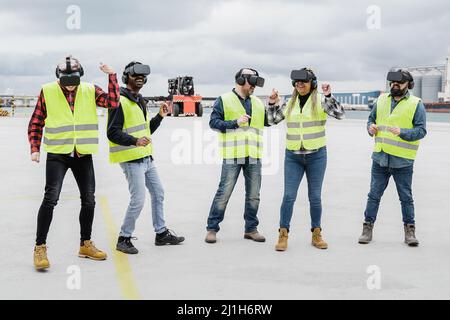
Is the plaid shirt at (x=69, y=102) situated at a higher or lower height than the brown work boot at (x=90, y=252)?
higher

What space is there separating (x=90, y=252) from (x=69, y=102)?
1517 millimetres

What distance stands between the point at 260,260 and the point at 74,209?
365cm

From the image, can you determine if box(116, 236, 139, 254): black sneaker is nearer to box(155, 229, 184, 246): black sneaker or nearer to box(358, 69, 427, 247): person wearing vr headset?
box(155, 229, 184, 246): black sneaker

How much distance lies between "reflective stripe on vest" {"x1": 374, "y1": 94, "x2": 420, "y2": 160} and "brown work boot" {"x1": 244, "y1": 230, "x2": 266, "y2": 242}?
5.41 feet

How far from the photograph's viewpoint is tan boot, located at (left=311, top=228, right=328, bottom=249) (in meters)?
6.32

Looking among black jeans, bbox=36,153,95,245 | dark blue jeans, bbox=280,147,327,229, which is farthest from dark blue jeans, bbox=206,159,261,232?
black jeans, bbox=36,153,95,245

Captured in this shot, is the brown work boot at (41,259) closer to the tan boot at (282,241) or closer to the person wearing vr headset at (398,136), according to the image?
the tan boot at (282,241)

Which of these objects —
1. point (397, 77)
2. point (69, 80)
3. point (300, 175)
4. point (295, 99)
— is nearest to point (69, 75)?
point (69, 80)

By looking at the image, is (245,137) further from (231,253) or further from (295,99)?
(231,253)

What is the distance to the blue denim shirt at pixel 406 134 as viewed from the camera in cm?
620

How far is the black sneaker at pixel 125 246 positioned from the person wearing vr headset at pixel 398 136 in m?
2.55

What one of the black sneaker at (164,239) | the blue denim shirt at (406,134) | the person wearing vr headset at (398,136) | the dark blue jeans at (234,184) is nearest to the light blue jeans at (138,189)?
the black sneaker at (164,239)
